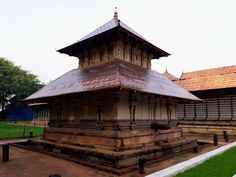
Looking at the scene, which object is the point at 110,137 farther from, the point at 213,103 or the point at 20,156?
the point at 213,103

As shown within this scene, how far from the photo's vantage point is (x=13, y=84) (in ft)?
145

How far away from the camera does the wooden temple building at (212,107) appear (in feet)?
72.0

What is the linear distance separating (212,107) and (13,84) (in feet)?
117

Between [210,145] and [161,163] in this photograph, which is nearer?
[161,163]

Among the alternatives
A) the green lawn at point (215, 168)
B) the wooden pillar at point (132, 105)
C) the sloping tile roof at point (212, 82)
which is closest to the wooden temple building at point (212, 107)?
the sloping tile roof at point (212, 82)

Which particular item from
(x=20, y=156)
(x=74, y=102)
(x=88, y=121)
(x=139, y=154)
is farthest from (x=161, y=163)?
(x=20, y=156)

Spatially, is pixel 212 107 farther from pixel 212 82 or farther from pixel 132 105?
pixel 132 105

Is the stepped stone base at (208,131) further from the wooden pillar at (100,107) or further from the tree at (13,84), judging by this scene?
the tree at (13,84)

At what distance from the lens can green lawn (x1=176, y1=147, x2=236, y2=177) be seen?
8250mm

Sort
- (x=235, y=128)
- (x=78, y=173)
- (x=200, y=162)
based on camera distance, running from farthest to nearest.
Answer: (x=235, y=128)
(x=200, y=162)
(x=78, y=173)

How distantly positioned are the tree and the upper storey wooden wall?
3178cm

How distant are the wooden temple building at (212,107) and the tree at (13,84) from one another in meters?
31.7

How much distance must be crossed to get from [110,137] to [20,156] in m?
4.95

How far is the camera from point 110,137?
35.2 feet
